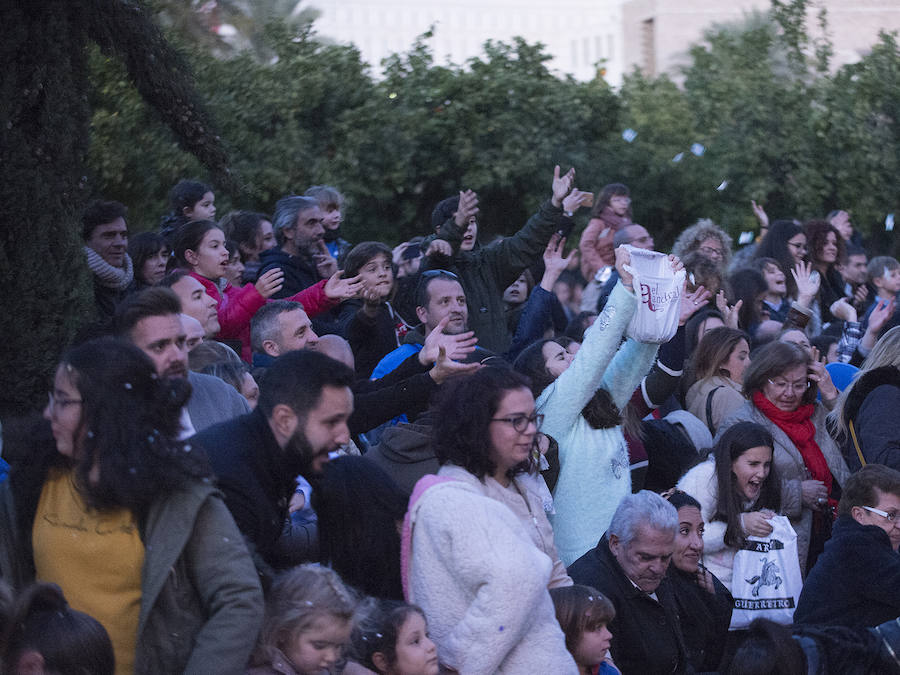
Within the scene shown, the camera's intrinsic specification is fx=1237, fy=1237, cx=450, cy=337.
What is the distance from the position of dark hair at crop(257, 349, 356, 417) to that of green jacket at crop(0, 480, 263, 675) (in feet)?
1.27

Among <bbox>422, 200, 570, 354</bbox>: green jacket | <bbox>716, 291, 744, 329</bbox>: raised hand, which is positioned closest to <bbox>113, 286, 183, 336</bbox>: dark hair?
<bbox>422, 200, 570, 354</bbox>: green jacket

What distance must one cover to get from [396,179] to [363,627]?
9508 mm

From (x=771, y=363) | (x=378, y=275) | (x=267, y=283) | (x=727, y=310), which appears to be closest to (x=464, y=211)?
(x=378, y=275)

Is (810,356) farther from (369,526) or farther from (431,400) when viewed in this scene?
(369,526)

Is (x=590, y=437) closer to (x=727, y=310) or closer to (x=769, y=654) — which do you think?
(x=769, y=654)

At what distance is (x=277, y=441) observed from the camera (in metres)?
3.66

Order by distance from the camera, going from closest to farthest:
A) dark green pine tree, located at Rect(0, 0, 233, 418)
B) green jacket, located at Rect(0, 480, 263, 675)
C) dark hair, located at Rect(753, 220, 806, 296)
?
1. green jacket, located at Rect(0, 480, 263, 675)
2. dark green pine tree, located at Rect(0, 0, 233, 418)
3. dark hair, located at Rect(753, 220, 806, 296)

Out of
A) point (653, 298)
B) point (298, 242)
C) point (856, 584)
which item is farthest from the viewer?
point (298, 242)

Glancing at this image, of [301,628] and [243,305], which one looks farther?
[243,305]

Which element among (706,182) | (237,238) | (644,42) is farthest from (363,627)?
(644,42)

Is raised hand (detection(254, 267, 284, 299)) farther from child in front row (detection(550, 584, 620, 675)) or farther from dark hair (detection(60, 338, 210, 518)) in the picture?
dark hair (detection(60, 338, 210, 518))

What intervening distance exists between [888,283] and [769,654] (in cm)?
630

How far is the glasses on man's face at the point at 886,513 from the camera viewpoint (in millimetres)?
5395

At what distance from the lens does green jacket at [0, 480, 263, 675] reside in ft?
10.8
